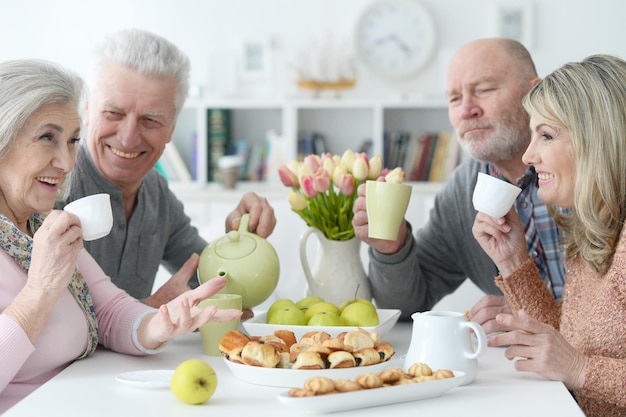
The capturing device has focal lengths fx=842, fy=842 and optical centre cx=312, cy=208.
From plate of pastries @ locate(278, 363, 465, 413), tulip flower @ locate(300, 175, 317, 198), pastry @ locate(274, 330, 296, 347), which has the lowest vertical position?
pastry @ locate(274, 330, 296, 347)

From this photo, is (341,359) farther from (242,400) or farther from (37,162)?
(37,162)

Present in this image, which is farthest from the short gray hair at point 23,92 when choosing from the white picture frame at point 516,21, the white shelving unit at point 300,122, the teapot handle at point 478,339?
the white picture frame at point 516,21

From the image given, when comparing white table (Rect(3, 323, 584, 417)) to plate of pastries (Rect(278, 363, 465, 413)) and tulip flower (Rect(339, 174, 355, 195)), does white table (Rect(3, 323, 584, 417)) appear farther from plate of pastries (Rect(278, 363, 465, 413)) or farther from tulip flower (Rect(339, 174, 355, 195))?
tulip flower (Rect(339, 174, 355, 195))

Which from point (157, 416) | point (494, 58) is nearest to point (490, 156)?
point (494, 58)

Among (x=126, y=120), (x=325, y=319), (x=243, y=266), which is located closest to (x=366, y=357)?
(x=325, y=319)

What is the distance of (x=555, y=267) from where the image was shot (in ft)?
7.20

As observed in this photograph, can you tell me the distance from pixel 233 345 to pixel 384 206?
A: 0.53 m

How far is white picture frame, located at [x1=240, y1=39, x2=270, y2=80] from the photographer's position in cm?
515

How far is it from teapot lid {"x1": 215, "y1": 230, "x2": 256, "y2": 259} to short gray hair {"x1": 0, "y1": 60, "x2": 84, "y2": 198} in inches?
17.6

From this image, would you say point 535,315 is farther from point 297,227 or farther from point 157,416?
point 297,227

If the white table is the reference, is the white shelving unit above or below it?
below

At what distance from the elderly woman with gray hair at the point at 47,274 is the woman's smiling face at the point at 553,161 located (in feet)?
2.32

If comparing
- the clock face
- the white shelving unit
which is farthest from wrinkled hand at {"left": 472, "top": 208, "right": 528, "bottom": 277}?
the clock face

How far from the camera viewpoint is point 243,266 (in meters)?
1.80
